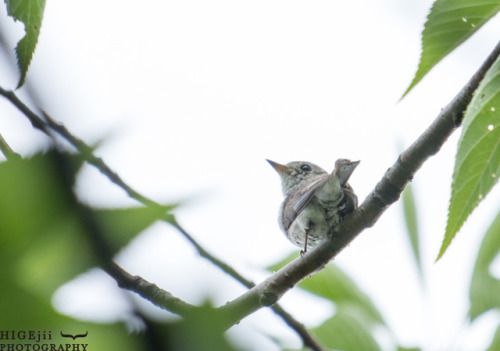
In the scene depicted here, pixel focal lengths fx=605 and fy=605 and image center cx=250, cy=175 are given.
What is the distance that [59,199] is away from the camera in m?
0.48

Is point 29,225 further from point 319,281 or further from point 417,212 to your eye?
point 417,212

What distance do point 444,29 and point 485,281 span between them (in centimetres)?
217

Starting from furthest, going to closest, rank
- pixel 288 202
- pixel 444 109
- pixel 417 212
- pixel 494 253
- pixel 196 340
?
pixel 288 202
pixel 417 212
pixel 494 253
pixel 444 109
pixel 196 340

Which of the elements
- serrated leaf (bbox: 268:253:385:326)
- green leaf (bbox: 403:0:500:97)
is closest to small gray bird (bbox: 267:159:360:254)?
serrated leaf (bbox: 268:253:385:326)

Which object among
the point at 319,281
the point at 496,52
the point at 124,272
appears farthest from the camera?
the point at 319,281

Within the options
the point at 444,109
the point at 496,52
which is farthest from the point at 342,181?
the point at 496,52

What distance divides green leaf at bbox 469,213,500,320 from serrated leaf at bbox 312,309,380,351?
83 cm

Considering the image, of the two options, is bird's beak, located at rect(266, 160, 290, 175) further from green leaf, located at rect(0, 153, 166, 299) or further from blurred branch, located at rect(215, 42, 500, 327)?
green leaf, located at rect(0, 153, 166, 299)

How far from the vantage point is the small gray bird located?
14.4 feet

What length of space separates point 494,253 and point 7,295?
353 centimetres

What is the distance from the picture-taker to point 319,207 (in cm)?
460

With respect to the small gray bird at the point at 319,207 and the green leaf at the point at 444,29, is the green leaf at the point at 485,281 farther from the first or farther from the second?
the green leaf at the point at 444,29

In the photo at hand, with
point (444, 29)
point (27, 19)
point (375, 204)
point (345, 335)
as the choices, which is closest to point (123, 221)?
point (27, 19)

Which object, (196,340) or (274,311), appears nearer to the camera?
(196,340)
